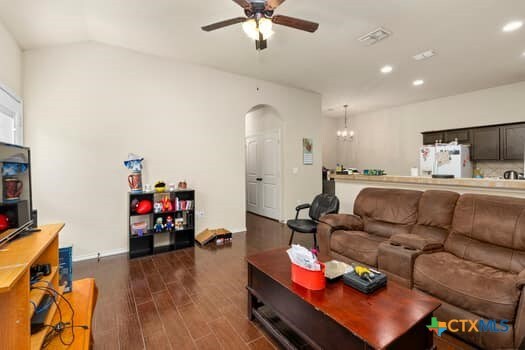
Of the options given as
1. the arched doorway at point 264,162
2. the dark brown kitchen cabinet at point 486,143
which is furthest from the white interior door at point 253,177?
the dark brown kitchen cabinet at point 486,143

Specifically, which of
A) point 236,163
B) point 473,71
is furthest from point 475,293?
point 473,71

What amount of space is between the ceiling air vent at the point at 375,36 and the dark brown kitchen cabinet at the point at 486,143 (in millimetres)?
3758

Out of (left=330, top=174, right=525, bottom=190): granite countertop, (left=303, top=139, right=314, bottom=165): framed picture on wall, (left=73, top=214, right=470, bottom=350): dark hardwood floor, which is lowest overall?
(left=73, top=214, right=470, bottom=350): dark hardwood floor

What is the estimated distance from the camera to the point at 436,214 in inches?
99.7

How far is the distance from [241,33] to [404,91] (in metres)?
4.31

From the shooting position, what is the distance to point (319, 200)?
3779 millimetres

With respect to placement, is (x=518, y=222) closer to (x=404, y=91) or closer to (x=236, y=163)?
(x=236, y=163)

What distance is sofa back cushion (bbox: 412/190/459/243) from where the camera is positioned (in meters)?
2.46

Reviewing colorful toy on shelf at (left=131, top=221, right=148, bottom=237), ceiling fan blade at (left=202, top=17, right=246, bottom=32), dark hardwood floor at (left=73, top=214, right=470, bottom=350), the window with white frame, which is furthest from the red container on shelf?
the window with white frame

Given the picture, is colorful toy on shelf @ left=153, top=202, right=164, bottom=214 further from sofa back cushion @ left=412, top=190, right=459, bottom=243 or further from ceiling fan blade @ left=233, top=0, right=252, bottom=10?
sofa back cushion @ left=412, top=190, right=459, bottom=243

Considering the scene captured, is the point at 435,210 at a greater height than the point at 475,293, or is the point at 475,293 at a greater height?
the point at 435,210

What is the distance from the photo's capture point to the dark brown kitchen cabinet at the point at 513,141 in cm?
472

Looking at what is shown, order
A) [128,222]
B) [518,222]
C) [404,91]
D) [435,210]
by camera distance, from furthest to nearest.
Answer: [404,91] → [128,222] → [435,210] → [518,222]

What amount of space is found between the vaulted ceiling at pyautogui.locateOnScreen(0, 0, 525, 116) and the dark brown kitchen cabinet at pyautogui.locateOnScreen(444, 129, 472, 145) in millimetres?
1076
